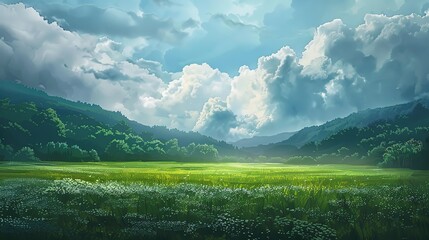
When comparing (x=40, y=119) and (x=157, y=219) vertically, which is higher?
(x=40, y=119)

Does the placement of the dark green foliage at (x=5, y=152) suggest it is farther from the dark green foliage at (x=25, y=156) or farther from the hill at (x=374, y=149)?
the hill at (x=374, y=149)

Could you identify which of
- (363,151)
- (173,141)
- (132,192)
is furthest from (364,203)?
(173,141)

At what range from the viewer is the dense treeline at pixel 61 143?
370 ft

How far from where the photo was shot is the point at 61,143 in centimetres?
12381

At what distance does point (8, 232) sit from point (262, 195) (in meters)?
16.2

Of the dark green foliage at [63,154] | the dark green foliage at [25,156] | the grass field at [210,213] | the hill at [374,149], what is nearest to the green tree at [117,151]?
the dark green foliage at [63,154]

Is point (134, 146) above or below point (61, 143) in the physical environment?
above

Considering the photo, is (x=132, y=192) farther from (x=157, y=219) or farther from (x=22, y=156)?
(x=22, y=156)

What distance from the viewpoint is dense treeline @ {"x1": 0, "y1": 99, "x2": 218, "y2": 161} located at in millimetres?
112812

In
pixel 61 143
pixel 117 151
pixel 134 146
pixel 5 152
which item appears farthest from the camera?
pixel 134 146

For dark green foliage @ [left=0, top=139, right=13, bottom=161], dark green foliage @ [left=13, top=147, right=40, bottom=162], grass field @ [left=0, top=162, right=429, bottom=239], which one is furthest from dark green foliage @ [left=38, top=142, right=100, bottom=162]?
grass field @ [left=0, top=162, right=429, bottom=239]

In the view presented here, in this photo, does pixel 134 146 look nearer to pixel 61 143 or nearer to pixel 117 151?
pixel 117 151

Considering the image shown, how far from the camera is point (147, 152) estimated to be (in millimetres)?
146125

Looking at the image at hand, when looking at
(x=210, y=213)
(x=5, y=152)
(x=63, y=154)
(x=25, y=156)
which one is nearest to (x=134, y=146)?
(x=63, y=154)
